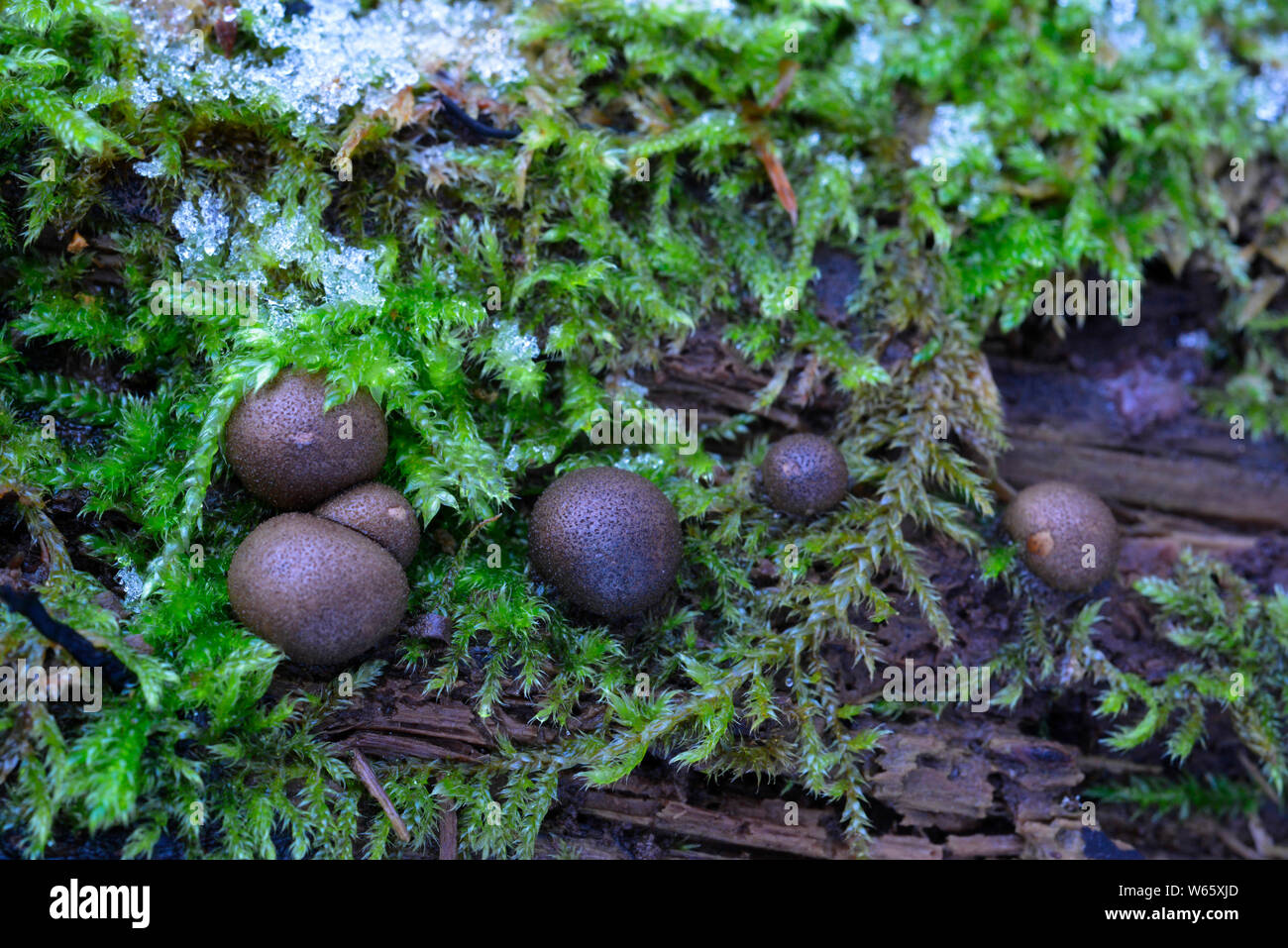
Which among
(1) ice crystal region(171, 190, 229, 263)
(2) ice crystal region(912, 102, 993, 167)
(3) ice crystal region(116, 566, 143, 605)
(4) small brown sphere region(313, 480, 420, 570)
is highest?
(2) ice crystal region(912, 102, 993, 167)

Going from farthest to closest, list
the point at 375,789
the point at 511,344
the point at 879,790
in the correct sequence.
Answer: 1. the point at 511,344
2. the point at 879,790
3. the point at 375,789

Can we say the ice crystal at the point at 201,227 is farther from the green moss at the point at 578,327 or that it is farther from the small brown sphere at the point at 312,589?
the small brown sphere at the point at 312,589

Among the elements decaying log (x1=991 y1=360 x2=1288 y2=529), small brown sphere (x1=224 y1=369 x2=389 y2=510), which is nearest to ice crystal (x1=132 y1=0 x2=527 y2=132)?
small brown sphere (x1=224 y1=369 x2=389 y2=510)

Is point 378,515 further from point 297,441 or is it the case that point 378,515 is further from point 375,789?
point 375,789

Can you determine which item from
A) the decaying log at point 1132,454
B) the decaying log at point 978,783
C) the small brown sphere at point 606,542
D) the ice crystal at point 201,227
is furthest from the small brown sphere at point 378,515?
the decaying log at point 1132,454

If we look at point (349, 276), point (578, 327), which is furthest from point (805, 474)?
point (349, 276)

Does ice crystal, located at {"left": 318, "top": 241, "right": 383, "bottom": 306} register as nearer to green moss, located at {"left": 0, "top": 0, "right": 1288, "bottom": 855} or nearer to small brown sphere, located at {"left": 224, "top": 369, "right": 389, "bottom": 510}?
green moss, located at {"left": 0, "top": 0, "right": 1288, "bottom": 855}

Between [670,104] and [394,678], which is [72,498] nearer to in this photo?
[394,678]
